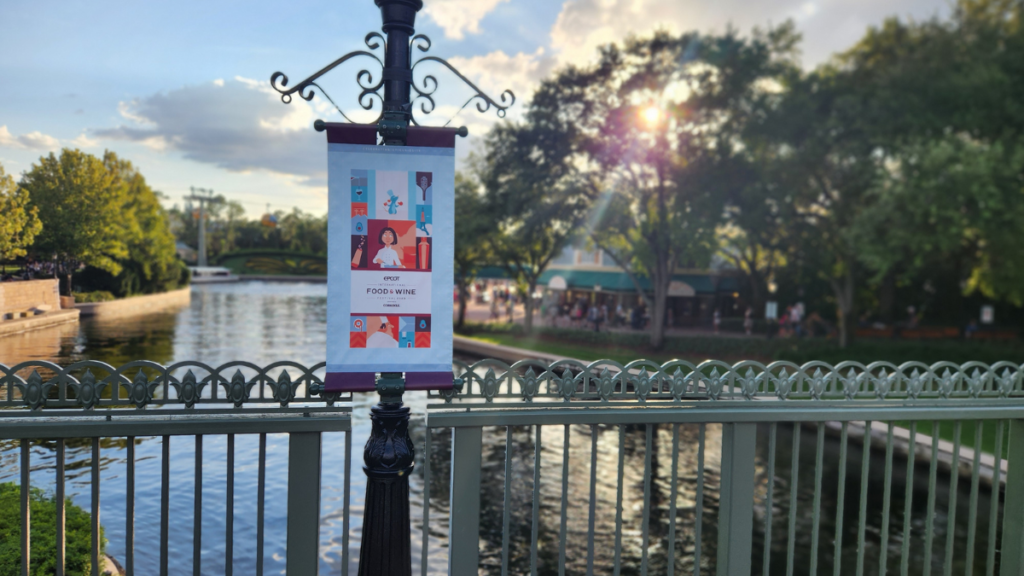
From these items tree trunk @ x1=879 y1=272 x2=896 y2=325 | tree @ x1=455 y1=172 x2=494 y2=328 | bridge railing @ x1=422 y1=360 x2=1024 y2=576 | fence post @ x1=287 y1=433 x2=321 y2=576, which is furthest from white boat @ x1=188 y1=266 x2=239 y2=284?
tree trunk @ x1=879 y1=272 x2=896 y2=325

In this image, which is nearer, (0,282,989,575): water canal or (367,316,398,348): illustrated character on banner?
(367,316,398,348): illustrated character on banner

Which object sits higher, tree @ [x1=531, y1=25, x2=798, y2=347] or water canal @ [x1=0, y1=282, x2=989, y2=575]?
tree @ [x1=531, y1=25, x2=798, y2=347]

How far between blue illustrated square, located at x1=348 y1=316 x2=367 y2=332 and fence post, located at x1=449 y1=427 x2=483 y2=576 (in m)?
0.68

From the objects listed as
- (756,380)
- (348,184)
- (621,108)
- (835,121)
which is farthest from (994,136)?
(348,184)

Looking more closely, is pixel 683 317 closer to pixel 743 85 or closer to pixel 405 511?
pixel 743 85

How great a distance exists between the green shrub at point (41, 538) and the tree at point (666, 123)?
17.7 m

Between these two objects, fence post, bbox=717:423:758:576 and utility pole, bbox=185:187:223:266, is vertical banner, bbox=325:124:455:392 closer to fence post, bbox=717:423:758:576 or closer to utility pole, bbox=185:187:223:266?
fence post, bbox=717:423:758:576

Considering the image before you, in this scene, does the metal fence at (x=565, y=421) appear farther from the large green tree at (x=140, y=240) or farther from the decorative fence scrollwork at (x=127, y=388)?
the large green tree at (x=140, y=240)

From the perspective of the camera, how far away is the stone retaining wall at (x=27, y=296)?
381 centimetres

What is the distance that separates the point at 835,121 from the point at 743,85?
9.21 feet

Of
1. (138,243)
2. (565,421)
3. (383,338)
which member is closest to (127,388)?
(383,338)

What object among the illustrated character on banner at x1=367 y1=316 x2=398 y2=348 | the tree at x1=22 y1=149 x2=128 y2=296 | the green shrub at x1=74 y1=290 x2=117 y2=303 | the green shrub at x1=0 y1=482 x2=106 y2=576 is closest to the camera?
the illustrated character on banner at x1=367 y1=316 x2=398 y2=348

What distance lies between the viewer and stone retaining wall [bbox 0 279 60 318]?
12.5ft

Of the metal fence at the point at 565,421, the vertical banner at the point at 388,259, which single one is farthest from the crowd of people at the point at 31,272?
the vertical banner at the point at 388,259
